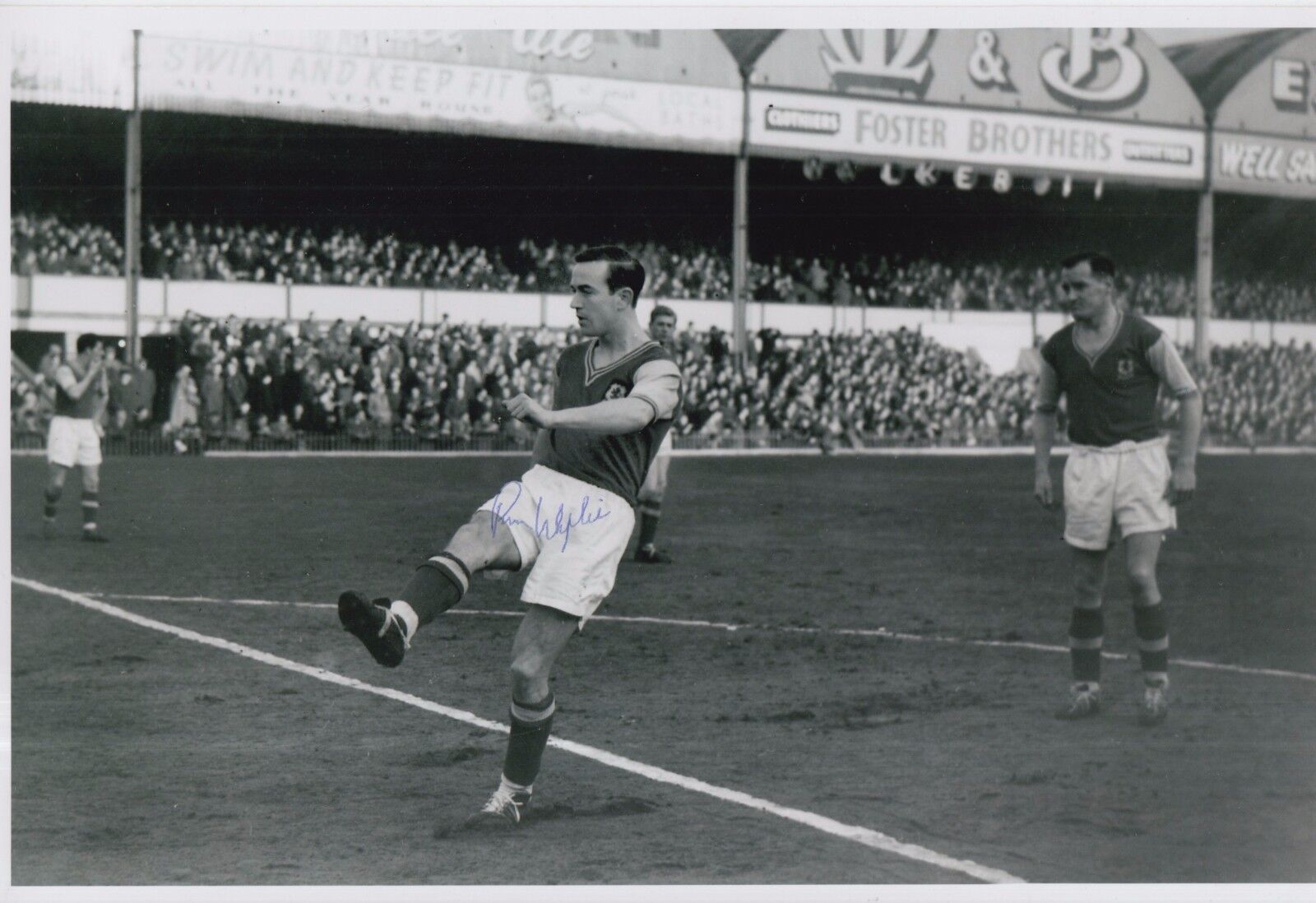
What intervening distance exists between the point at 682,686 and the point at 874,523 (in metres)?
9.58

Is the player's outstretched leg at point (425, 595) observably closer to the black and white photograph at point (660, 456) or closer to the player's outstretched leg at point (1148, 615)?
the black and white photograph at point (660, 456)

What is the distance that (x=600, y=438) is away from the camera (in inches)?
220

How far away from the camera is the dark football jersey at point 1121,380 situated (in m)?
7.31

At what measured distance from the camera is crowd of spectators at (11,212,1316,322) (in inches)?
1158

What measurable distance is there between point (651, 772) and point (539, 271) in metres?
29.0

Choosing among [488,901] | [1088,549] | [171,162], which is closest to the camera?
[488,901]

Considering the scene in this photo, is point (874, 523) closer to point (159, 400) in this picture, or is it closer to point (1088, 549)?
point (1088, 549)

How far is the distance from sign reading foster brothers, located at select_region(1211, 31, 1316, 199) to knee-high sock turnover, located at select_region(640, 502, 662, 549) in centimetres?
2870

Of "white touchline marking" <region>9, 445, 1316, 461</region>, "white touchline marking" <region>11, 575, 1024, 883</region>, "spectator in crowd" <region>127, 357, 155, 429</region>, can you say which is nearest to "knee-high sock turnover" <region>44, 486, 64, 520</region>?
"white touchline marking" <region>11, 575, 1024, 883</region>

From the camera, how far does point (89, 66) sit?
84.5 feet

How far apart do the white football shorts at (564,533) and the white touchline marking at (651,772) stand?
92 centimetres

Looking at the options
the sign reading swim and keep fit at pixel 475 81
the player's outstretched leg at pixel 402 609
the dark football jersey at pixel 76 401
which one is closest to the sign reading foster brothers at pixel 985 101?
the sign reading swim and keep fit at pixel 475 81

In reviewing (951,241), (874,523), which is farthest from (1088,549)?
(951,241)
